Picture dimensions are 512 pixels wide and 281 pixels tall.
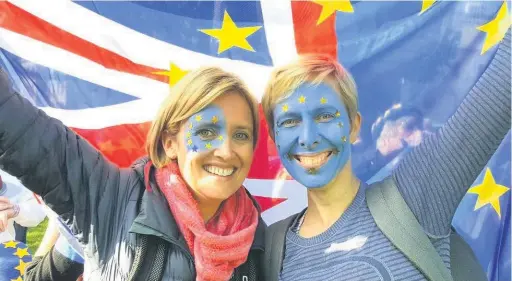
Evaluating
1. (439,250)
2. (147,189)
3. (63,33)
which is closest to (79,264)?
(147,189)

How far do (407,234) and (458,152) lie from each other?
369 millimetres

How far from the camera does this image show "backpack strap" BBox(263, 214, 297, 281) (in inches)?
101

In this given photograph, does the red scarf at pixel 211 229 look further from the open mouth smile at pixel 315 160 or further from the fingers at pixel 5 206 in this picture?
the fingers at pixel 5 206

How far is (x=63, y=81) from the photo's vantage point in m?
3.69

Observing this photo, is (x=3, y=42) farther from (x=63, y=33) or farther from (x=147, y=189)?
(x=147, y=189)

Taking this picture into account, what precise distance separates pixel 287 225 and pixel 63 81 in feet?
5.94

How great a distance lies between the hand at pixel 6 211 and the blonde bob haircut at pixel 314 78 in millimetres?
1917

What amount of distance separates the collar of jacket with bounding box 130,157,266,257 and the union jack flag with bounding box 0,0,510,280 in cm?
118

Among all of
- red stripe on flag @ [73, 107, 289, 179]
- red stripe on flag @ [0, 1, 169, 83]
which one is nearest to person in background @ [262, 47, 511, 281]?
red stripe on flag @ [73, 107, 289, 179]

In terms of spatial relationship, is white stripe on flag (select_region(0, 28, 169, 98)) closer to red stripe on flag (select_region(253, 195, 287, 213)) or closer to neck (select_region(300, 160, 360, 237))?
red stripe on flag (select_region(253, 195, 287, 213))

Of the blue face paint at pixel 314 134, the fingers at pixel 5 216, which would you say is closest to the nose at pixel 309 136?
the blue face paint at pixel 314 134

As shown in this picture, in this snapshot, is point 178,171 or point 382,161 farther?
point 382,161

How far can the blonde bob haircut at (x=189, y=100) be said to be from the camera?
2.60m

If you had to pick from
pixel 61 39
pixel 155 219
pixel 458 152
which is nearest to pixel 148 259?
pixel 155 219
